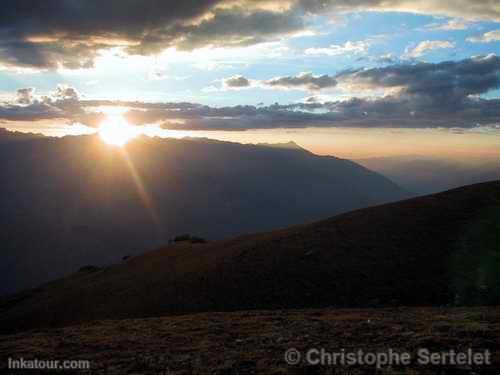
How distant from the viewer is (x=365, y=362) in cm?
909

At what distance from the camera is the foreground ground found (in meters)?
9.52

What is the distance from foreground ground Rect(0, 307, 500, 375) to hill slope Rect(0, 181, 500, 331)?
322cm

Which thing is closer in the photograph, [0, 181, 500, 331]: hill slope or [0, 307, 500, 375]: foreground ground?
[0, 307, 500, 375]: foreground ground

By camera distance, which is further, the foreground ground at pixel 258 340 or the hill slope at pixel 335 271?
the hill slope at pixel 335 271

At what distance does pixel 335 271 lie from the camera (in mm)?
20562

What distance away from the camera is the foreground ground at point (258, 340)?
952cm

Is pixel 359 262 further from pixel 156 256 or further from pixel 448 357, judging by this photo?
pixel 156 256

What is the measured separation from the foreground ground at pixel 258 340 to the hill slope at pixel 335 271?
3.22m

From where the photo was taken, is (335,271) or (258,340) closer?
(258,340)

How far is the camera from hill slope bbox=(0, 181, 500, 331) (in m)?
18.7

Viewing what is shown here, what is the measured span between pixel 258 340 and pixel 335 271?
9.65 meters

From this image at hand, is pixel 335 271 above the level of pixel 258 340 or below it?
below

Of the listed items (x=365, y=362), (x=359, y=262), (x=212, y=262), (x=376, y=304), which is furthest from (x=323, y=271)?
(x=365, y=362)

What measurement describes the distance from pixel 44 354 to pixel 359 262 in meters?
14.4
